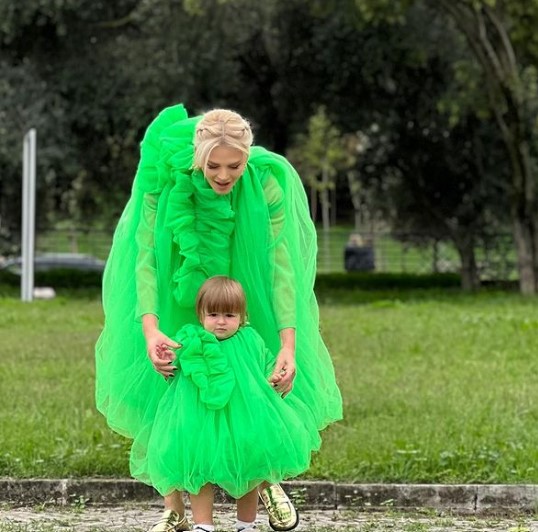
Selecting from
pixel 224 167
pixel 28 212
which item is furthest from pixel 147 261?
pixel 28 212

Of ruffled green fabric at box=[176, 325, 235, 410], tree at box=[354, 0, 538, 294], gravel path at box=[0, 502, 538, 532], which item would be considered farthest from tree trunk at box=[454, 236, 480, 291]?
ruffled green fabric at box=[176, 325, 235, 410]

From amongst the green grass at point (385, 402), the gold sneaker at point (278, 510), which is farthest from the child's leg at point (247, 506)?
the green grass at point (385, 402)

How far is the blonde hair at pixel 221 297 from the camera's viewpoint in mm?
5844

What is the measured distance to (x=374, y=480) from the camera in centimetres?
768

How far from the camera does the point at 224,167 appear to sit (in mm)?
5801

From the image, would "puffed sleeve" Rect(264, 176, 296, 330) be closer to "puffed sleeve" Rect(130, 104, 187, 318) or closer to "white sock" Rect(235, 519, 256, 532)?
"puffed sleeve" Rect(130, 104, 187, 318)

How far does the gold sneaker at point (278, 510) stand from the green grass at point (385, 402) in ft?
4.96

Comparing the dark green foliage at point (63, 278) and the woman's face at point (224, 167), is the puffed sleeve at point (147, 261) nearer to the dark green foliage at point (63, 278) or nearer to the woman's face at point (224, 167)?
the woman's face at point (224, 167)

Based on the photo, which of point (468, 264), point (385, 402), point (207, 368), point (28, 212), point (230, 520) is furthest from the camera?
point (468, 264)

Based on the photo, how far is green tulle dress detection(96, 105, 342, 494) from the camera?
5.98 metres

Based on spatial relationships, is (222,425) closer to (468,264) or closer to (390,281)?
(468,264)

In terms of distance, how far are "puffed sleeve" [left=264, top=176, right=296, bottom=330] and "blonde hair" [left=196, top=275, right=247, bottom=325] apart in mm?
199

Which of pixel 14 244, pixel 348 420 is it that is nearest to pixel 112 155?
pixel 14 244

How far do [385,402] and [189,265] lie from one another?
4305 millimetres
